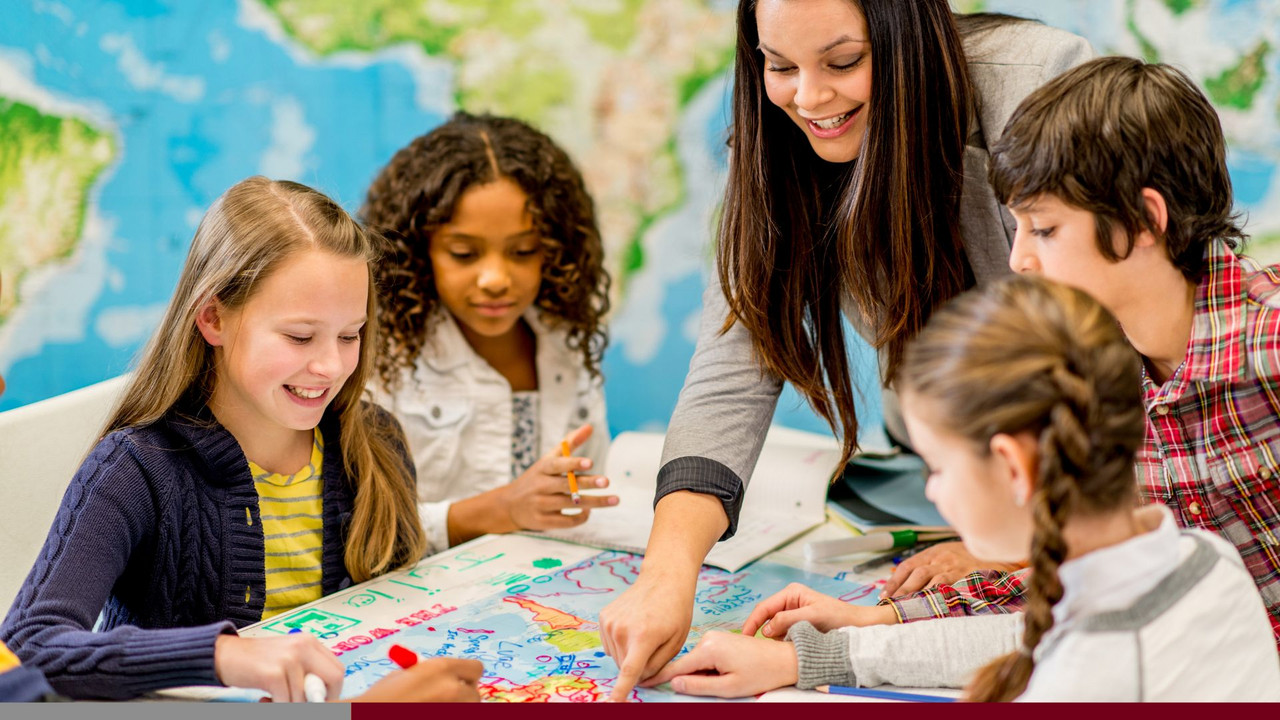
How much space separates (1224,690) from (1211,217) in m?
0.39

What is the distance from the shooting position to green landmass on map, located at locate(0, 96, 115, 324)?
7.02 feet

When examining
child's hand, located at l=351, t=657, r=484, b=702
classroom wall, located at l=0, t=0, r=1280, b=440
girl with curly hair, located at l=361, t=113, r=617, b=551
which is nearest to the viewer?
child's hand, located at l=351, t=657, r=484, b=702

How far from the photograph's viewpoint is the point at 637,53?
2.49m

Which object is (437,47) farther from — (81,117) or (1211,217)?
(1211,217)

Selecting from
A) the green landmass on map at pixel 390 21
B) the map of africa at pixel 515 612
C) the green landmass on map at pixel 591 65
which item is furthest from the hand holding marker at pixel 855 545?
the green landmass on map at pixel 390 21

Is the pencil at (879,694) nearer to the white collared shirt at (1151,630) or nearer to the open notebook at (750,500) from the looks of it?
the white collared shirt at (1151,630)

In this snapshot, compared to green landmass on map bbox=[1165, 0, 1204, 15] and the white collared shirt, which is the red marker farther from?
green landmass on map bbox=[1165, 0, 1204, 15]

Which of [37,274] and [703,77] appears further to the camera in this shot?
[703,77]

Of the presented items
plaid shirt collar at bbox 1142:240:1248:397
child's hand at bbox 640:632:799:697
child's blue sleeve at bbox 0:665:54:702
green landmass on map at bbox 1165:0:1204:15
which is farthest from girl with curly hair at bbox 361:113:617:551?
green landmass on map at bbox 1165:0:1204:15

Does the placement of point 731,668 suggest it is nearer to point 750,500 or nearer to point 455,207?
point 750,500

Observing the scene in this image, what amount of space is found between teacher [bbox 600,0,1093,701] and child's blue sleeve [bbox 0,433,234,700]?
0.37 metres

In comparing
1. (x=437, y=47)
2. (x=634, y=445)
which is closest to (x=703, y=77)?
(x=437, y=47)

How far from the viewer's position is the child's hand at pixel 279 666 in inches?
34.8

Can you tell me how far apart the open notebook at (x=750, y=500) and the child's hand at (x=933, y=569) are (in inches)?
6.9
